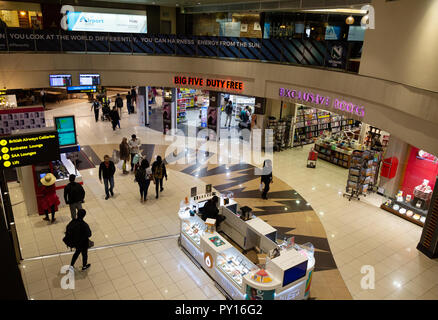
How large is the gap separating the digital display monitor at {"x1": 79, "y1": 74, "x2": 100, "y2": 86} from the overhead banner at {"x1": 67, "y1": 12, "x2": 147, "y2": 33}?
361 centimetres

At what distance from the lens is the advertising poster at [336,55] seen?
11.2 meters

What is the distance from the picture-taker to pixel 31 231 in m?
8.60

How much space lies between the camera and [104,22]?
55.6ft

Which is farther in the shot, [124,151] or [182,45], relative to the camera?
[182,45]

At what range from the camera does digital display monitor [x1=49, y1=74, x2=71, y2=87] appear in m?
14.0

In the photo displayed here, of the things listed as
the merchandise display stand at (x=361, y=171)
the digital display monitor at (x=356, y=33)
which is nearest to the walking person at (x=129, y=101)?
the digital display monitor at (x=356, y=33)

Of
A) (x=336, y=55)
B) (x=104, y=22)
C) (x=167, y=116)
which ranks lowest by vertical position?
(x=167, y=116)

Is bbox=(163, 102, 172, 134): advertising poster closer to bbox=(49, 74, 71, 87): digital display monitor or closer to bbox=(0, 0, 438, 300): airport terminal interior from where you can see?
bbox=(0, 0, 438, 300): airport terminal interior

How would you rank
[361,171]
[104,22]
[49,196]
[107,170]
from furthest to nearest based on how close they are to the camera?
[104,22] < [361,171] < [107,170] < [49,196]

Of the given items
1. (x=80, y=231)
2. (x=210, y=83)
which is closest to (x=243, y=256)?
(x=80, y=231)

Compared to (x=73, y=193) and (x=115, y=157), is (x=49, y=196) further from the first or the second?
(x=115, y=157)

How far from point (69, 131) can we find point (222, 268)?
6680 mm

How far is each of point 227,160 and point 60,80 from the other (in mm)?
8044

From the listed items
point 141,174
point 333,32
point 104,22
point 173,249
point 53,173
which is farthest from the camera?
point 104,22
